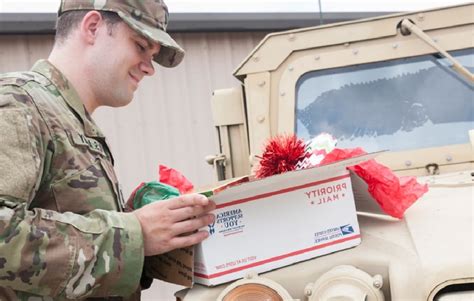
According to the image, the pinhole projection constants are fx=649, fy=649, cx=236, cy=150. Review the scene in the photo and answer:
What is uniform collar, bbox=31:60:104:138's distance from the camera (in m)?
1.61

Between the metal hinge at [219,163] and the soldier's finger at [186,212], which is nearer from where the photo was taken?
the soldier's finger at [186,212]

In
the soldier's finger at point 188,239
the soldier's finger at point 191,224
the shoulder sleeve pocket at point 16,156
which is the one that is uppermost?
the shoulder sleeve pocket at point 16,156

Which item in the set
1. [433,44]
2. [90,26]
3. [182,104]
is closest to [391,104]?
[433,44]

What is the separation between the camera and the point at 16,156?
4.27 feet

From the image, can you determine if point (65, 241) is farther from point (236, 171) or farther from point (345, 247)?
point (236, 171)

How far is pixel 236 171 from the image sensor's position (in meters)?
3.22

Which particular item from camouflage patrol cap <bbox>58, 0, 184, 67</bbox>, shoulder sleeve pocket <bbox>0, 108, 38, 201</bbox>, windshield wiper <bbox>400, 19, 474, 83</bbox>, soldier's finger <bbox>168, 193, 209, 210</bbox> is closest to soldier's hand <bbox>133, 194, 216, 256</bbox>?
soldier's finger <bbox>168, 193, 209, 210</bbox>

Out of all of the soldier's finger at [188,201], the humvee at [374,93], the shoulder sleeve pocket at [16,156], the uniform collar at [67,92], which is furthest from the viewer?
the humvee at [374,93]

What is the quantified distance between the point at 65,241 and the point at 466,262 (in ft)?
2.71

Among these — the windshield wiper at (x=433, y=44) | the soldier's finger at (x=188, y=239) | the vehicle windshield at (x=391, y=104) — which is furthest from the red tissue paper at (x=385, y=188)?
the windshield wiper at (x=433, y=44)

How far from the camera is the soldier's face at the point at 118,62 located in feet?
5.40

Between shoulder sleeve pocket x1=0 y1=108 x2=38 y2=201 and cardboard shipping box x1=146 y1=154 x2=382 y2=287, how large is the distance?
1.32 feet

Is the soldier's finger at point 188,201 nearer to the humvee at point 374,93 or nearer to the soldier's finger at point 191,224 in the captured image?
the soldier's finger at point 191,224

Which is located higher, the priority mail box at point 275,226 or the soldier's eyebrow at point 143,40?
the soldier's eyebrow at point 143,40
